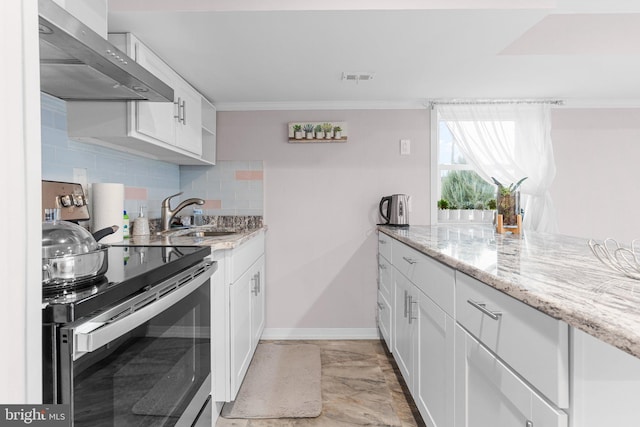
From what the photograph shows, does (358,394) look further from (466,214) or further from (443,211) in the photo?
(466,214)

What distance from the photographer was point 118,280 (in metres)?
0.93

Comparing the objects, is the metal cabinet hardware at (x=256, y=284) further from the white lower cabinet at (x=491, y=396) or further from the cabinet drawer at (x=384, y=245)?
the white lower cabinet at (x=491, y=396)

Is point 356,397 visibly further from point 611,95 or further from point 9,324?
point 611,95

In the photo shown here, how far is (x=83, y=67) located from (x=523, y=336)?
155 cm

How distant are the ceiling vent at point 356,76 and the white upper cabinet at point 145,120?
1071 millimetres

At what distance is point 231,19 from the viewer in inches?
68.4

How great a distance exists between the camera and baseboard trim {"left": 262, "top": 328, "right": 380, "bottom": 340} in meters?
3.16

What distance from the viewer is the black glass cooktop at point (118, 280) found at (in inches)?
28.2

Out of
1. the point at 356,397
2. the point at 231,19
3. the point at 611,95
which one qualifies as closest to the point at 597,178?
the point at 611,95

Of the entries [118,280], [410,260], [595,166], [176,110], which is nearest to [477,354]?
[410,260]

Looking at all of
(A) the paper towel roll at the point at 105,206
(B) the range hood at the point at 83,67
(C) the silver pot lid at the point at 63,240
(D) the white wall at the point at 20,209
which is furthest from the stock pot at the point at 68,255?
(A) the paper towel roll at the point at 105,206

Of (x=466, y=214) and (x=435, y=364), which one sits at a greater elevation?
(x=466, y=214)

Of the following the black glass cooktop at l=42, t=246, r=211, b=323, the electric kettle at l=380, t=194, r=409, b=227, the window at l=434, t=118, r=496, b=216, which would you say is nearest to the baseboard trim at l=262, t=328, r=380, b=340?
the electric kettle at l=380, t=194, r=409, b=227

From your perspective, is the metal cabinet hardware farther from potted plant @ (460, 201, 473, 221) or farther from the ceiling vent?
potted plant @ (460, 201, 473, 221)
